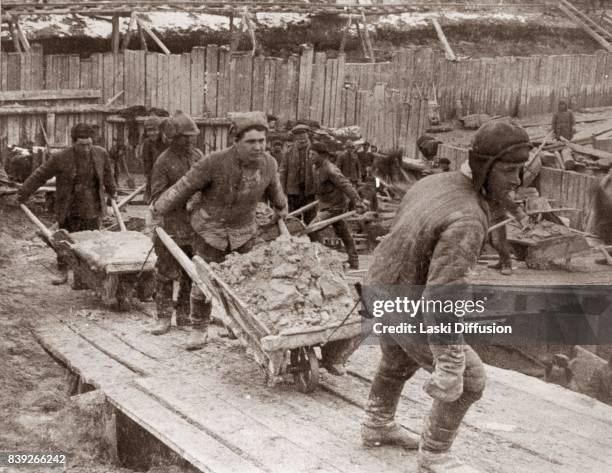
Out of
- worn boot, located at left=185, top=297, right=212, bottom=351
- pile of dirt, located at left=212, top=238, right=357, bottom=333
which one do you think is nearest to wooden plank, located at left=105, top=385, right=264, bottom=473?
pile of dirt, located at left=212, top=238, right=357, bottom=333

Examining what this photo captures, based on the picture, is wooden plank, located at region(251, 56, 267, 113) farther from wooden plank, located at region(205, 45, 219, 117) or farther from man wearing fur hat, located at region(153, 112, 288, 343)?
man wearing fur hat, located at region(153, 112, 288, 343)

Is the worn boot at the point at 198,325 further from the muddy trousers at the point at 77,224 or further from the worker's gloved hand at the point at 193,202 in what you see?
the muddy trousers at the point at 77,224

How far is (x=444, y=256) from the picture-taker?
180 inches

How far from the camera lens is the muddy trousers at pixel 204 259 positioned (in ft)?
24.5

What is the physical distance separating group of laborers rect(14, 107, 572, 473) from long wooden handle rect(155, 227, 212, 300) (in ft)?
0.49

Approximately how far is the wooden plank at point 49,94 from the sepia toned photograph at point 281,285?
51 mm

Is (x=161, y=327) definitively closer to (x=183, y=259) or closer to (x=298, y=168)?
(x=183, y=259)

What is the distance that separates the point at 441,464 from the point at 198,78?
1432 cm

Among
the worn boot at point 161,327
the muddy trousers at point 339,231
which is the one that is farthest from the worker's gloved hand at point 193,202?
the muddy trousers at point 339,231

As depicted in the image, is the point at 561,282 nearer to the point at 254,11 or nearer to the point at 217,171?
the point at 217,171

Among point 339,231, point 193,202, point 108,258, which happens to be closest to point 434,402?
point 193,202

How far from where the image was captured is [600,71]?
25359 mm

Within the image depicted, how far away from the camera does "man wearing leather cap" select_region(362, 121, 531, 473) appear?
457 cm

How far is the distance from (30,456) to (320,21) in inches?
843
